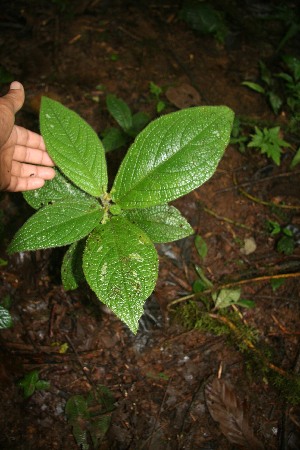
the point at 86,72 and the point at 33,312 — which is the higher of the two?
the point at 86,72

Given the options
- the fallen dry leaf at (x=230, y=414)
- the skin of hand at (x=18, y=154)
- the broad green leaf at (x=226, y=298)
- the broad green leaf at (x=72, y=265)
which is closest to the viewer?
the skin of hand at (x=18, y=154)

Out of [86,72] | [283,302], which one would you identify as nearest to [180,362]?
[283,302]

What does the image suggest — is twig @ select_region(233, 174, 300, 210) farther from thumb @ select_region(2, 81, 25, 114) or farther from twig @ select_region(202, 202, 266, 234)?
thumb @ select_region(2, 81, 25, 114)

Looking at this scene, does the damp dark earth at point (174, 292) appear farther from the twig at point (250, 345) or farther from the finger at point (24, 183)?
the finger at point (24, 183)

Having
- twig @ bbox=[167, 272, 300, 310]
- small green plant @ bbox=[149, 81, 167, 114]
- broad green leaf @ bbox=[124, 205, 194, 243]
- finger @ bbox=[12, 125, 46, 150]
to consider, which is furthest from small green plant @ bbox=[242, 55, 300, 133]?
finger @ bbox=[12, 125, 46, 150]

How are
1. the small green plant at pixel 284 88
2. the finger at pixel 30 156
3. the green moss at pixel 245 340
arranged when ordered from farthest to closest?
the small green plant at pixel 284 88 < the green moss at pixel 245 340 < the finger at pixel 30 156

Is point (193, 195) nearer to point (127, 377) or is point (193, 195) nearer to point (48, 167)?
point (48, 167)

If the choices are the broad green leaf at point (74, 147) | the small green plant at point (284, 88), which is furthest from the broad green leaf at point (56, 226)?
the small green plant at point (284, 88)
